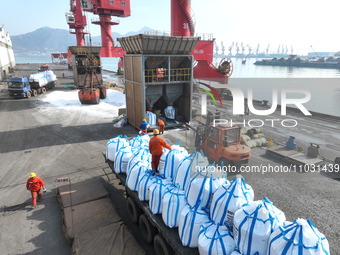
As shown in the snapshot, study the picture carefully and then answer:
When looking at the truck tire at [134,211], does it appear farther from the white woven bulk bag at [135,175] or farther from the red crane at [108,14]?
the red crane at [108,14]

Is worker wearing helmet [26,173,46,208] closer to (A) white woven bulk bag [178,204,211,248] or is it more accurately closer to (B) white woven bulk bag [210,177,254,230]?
(A) white woven bulk bag [178,204,211,248]

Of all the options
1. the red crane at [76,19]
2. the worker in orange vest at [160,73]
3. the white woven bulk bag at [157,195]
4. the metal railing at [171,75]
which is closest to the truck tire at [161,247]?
the white woven bulk bag at [157,195]

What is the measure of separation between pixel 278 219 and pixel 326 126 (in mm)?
18547

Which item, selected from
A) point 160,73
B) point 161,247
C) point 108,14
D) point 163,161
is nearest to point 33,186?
point 163,161

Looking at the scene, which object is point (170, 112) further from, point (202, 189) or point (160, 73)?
point (202, 189)

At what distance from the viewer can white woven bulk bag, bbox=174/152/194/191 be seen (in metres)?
5.62

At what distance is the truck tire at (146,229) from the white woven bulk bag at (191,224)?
1.63m

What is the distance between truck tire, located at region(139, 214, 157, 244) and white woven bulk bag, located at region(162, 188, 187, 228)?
1108mm

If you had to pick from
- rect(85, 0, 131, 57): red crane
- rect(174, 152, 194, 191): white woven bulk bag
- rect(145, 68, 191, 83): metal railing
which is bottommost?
rect(174, 152, 194, 191): white woven bulk bag

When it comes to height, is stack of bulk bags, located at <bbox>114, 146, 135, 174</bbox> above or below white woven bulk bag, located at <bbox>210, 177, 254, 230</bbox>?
A: below

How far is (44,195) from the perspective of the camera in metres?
9.01

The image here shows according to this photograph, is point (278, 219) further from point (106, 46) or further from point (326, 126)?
point (106, 46)

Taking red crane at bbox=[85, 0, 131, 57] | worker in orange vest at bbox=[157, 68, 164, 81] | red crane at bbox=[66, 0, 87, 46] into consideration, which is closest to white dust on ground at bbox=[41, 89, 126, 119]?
worker in orange vest at bbox=[157, 68, 164, 81]

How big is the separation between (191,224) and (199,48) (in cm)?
2769
